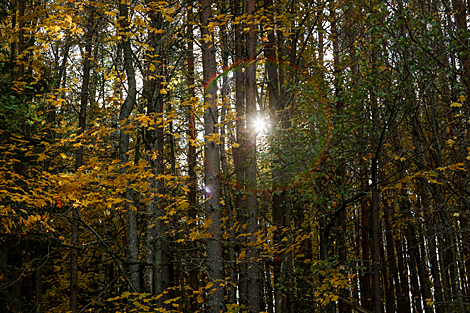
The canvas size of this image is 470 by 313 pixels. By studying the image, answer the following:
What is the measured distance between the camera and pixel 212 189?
6.63 metres

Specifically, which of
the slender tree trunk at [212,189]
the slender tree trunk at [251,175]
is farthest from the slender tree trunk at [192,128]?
the slender tree trunk at [251,175]

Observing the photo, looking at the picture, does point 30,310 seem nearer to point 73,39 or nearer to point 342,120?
point 73,39

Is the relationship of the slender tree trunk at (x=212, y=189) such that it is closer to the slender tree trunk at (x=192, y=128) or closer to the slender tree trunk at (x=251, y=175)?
the slender tree trunk at (x=192, y=128)

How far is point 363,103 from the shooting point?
22.4 feet

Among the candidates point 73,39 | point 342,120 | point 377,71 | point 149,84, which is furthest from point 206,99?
point 73,39

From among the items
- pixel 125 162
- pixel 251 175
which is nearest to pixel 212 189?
pixel 251 175

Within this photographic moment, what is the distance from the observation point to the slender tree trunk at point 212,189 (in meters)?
6.29

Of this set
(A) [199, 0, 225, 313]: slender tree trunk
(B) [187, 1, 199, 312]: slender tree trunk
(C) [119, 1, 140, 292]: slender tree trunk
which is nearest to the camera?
(A) [199, 0, 225, 313]: slender tree trunk

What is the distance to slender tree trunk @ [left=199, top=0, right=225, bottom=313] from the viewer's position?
247 inches

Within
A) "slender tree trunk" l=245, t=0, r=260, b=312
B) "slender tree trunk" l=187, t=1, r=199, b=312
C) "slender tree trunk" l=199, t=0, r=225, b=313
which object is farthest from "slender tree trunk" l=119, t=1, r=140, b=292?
"slender tree trunk" l=245, t=0, r=260, b=312

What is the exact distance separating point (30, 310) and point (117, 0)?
945 cm

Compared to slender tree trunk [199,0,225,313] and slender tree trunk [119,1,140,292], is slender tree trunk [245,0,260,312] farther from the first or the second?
slender tree trunk [119,1,140,292]

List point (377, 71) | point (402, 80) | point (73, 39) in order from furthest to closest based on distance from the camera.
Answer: point (73, 39), point (377, 71), point (402, 80)

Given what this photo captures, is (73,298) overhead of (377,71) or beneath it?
beneath
